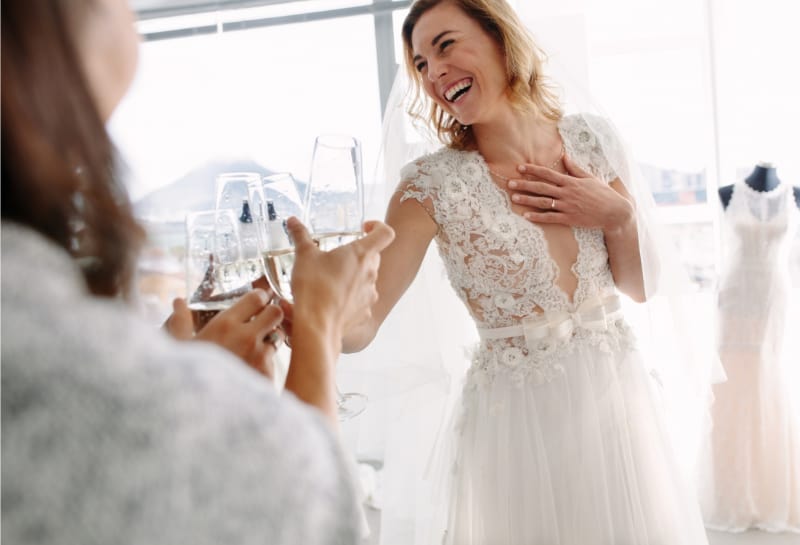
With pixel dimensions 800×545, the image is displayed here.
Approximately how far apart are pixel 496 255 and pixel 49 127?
3.67 ft

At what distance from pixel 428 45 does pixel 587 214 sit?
1.67 feet

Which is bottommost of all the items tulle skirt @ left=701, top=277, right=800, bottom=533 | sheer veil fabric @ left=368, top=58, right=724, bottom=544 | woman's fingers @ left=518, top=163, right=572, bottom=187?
tulle skirt @ left=701, top=277, right=800, bottom=533

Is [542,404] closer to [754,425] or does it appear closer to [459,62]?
[459,62]

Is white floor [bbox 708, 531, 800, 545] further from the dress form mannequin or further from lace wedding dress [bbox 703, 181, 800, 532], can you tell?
the dress form mannequin

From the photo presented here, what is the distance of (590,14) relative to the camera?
12.7 feet

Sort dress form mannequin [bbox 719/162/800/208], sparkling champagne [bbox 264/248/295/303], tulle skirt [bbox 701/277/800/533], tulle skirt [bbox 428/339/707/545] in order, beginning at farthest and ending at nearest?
tulle skirt [bbox 701/277/800/533] < dress form mannequin [bbox 719/162/800/208] < tulle skirt [bbox 428/339/707/545] < sparkling champagne [bbox 264/248/295/303]

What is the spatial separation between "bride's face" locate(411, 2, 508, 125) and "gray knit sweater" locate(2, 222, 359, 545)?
1232 mm

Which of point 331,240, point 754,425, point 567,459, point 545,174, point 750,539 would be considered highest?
point 545,174

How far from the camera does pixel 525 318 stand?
1557 millimetres

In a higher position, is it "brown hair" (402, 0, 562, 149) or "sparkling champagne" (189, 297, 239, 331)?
"brown hair" (402, 0, 562, 149)

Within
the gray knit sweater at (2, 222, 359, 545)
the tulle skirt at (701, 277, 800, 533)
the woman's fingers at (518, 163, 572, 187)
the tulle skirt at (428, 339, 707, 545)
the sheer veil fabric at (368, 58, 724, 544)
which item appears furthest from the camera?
the tulle skirt at (701, 277, 800, 533)

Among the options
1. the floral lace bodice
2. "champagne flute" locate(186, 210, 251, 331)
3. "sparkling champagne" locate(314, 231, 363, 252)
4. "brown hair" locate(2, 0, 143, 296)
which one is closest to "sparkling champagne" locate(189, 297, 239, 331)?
"champagne flute" locate(186, 210, 251, 331)

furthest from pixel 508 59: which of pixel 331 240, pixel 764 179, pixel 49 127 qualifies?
pixel 764 179

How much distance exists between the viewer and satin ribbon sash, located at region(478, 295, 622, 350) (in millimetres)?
1550
